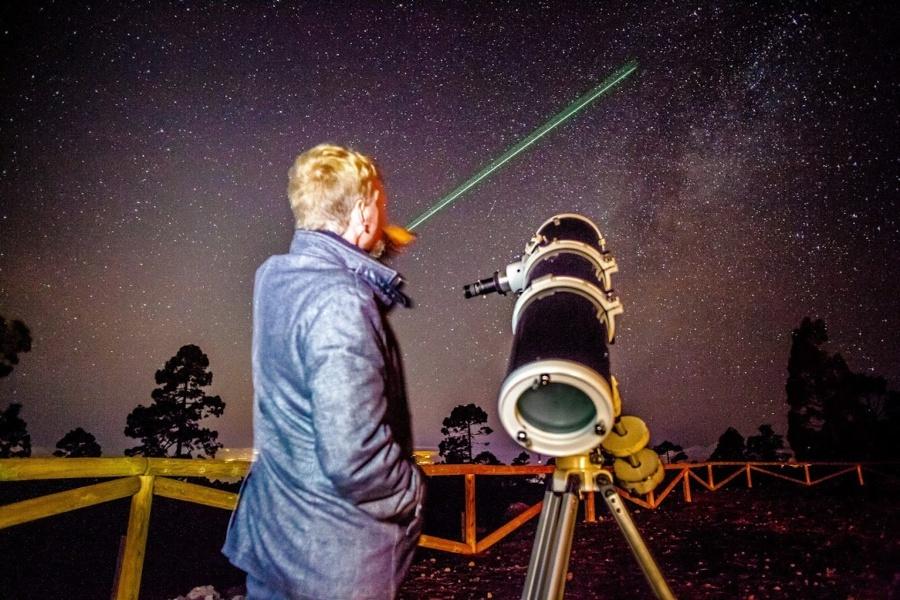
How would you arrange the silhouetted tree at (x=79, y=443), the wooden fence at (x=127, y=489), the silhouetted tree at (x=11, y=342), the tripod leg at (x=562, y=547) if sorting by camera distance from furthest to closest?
the silhouetted tree at (x=79, y=443)
the silhouetted tree at (x=11, y=342)
the wooden fence at (x=127, y=489)
the tripod leg at (x=562, y=547)

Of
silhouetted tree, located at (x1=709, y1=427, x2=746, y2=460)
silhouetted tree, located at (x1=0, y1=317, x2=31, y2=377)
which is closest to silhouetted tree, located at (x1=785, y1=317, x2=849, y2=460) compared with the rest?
silhouetted tree, located at (x1=709, y1=427, x2=746, y2=460)

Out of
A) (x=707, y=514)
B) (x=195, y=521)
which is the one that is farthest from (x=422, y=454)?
(x=195, y=521)

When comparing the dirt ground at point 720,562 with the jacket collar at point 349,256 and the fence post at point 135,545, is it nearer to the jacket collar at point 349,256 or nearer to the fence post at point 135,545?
the fence post at point 135,545

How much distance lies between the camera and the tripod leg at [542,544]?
1668 millimetres

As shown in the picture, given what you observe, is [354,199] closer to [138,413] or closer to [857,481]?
[857,481]

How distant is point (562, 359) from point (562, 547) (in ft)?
2.08

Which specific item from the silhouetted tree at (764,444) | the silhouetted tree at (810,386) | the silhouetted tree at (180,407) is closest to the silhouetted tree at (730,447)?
the silhouetted tree at (764,444)

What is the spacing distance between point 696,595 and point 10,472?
16.1 ft

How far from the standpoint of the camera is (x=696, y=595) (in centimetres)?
414

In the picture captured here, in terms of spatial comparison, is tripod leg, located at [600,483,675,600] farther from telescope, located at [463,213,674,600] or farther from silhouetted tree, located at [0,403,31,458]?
silhouetted tree, located at [0,403,31,458]

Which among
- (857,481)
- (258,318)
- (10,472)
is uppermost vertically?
(258,318)

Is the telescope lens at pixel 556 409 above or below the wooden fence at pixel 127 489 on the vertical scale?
above

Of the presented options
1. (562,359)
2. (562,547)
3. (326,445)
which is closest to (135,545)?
(326,445)

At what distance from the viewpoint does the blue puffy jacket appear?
52.9 inches
